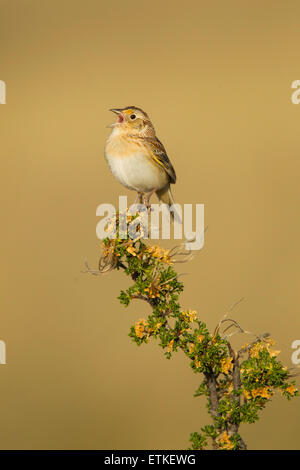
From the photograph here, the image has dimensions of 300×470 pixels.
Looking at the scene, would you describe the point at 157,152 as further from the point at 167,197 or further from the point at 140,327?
the point at 140,327

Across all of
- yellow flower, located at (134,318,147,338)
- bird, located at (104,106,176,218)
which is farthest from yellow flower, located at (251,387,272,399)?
bird, located at (104,106,176,218)

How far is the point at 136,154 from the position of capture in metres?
3.73

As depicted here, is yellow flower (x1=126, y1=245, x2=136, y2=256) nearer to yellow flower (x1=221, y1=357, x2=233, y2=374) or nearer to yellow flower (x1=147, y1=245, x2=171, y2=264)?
yellow flower (x1=147, y1=245, x2=171, y2=264)

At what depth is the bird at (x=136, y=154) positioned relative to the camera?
367 centimetres

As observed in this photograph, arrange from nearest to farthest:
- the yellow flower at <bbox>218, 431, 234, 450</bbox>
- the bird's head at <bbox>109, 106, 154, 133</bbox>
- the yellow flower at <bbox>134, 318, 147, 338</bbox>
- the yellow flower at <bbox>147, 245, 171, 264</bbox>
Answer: the yellow flower at <bbox>218, 431, 234, 450</bbox>
the yellow flower at <bbox>134, 318, 147, 338</bbox>
the yellow flower at <bbox>147, 245, 171, 264</bbox>
the bird's head at <bbox>109, 106, 154, 133</bbox>

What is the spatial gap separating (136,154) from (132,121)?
23cm

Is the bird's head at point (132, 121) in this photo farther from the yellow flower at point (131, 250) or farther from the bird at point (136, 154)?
the yellow flower at point (131, 250)

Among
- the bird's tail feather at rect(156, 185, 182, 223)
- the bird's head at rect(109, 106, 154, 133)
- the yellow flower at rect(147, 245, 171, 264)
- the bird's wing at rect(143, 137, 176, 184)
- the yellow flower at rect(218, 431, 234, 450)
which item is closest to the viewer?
the yellow flower at rect(218, 431, 234, 450)

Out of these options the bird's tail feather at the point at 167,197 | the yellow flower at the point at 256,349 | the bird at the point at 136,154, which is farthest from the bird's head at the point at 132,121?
the yellow flower at the point at 256,349

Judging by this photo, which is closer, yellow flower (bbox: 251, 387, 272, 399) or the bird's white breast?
yellow flower (bbox: 251, 387, 272, 399)

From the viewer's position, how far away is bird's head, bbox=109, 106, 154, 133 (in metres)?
3.67

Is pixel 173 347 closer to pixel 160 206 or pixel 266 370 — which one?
→ pixel 266 370

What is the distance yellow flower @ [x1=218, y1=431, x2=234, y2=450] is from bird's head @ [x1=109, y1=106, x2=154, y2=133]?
222 cm

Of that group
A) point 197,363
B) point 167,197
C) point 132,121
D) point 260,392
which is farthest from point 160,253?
point 167,197
